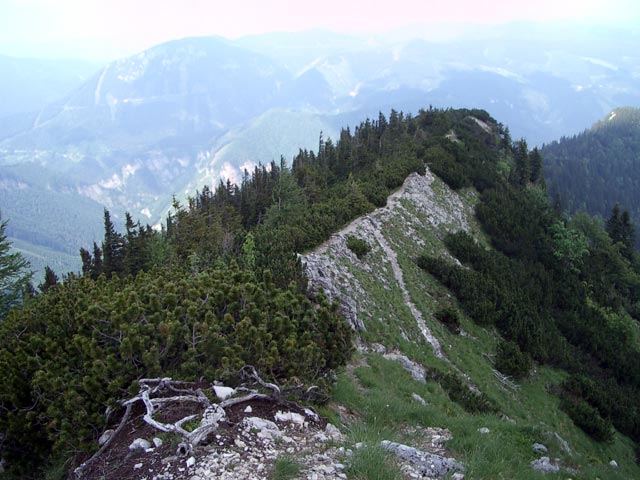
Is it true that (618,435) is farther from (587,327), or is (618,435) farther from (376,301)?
(376,301)

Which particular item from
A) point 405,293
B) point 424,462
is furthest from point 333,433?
point 405,293

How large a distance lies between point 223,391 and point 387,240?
21860 mm

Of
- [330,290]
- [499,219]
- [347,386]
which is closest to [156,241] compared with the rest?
[330,290]

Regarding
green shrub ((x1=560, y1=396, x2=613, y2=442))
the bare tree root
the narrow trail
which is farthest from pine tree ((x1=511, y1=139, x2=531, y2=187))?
the bare tree root

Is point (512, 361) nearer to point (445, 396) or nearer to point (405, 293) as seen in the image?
point (405, 293)

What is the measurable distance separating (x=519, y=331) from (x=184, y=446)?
2387 cm

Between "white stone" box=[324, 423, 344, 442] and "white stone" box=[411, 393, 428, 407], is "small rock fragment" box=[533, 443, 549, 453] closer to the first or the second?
"white stone" box=[411, 393, 428, 407]

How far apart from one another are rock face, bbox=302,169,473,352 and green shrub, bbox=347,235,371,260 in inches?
11.7

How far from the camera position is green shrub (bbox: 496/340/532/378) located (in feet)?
77.6

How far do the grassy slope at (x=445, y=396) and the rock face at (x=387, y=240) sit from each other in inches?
11.8

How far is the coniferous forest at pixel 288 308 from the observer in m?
9.67

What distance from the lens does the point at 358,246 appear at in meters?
26.0

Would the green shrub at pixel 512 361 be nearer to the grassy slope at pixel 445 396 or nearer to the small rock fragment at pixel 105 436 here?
the grassy slope at pixel 445 396

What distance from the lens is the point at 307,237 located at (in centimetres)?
2505
